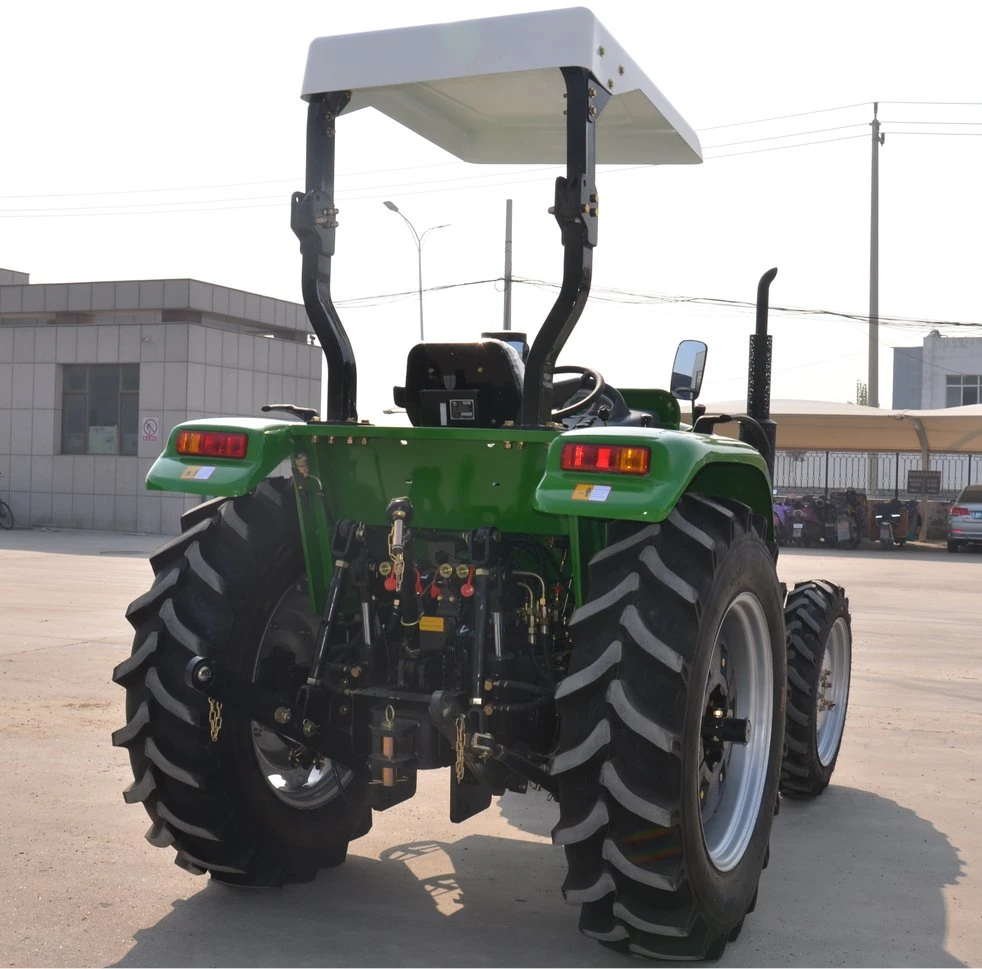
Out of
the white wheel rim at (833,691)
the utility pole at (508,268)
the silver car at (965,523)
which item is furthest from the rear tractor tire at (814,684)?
the utility pole at (508,268)

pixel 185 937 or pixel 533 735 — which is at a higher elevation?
pixel 533 735

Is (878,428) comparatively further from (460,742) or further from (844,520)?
(460,742)

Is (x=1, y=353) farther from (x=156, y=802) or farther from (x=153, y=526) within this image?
(x=156, y=802)

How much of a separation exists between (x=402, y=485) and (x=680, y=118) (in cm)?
190

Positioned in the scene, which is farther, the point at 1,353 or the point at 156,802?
the point at 1,353

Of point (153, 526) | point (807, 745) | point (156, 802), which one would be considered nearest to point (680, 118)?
point (807, 745)

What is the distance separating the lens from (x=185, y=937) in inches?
158

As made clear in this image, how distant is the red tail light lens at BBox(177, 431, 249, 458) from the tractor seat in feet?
2.07

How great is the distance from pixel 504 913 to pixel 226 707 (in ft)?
3.83

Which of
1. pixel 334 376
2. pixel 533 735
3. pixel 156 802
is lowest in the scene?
pixel 156 802

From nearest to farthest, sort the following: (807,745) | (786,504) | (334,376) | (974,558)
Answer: (334,376) → (807,745) → (974,558) → (786,504)

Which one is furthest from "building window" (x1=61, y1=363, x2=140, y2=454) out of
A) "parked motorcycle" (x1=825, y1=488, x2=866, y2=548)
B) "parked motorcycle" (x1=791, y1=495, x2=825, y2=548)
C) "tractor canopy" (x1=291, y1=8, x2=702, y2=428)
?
"tractor canopy" (x1=291, y1=8, x2=702, y2=428)

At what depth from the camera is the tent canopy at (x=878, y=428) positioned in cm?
2822

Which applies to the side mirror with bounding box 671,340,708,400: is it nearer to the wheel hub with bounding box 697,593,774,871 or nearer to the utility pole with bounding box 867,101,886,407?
the wheel hub with bounding box 697,593,774,871
